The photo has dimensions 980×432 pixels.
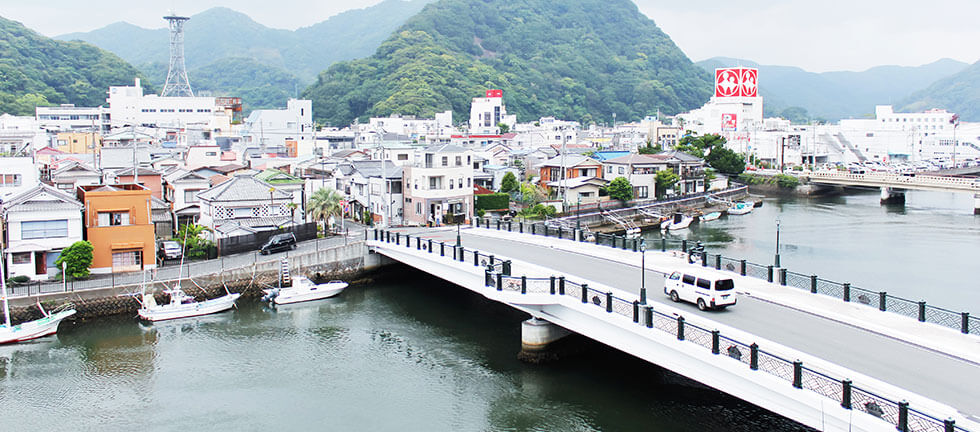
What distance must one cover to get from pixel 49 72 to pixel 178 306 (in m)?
100

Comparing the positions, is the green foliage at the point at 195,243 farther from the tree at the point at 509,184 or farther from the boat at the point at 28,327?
the tree at the point at 509,184

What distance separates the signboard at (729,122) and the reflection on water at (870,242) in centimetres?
4095

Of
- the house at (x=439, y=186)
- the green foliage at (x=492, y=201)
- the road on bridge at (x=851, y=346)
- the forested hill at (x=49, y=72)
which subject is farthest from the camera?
the forested hill at (x=49, y=72)

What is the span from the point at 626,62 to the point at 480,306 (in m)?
164

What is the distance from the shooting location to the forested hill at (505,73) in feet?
424

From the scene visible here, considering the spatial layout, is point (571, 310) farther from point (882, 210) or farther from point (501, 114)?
point (501, 114)

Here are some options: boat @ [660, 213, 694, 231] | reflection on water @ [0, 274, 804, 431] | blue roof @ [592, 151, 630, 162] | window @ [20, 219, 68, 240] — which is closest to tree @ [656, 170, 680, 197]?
boat @ [660, 213, 694, 231]

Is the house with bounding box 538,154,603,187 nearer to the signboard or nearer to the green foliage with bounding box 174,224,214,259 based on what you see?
the green foliage with bounding box 174,224,214,259

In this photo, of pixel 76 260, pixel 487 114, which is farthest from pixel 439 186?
pixel 487 114

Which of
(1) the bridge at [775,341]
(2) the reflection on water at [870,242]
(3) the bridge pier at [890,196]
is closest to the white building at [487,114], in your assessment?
(2) the reflection on water at [870,242]

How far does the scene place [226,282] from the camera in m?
29.8

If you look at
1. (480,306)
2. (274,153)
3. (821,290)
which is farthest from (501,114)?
(821,290)

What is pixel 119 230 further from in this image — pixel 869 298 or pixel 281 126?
pixel 281 126

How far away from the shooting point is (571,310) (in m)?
19.8
